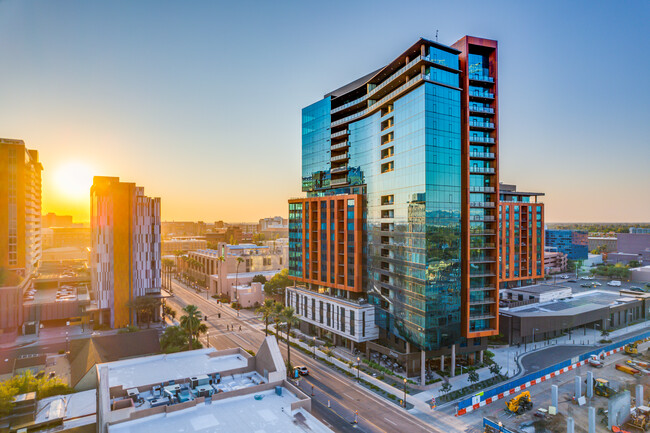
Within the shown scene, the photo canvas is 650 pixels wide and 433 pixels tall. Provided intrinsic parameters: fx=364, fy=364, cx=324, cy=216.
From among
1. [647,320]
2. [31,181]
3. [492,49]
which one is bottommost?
[647,320]

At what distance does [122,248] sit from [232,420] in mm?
82134

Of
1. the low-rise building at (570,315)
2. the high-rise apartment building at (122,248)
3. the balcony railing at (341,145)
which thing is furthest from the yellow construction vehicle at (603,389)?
the high-rise apartment building at (122,248)

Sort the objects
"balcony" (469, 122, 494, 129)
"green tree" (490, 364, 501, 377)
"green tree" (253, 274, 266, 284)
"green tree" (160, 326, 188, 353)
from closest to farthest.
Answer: "green tree" (490, 364, 501, 377) < "balcony" (469, 122, 494, 129) < "green tree" (160, 326, 188, 353) < "green tree" (253, 274, 266, 284)

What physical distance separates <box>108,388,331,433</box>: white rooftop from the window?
46.9 metres

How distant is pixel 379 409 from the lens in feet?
168

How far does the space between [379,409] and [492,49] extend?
63.1m

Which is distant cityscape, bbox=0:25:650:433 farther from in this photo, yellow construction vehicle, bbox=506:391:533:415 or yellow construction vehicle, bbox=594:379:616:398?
yellow construction vehicle, bbox=594:379:616:398

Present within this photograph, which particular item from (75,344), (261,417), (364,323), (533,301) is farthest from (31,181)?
(533,301)

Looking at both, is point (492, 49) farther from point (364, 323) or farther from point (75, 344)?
point (75, 344)

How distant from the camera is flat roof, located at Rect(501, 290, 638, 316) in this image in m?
83.8

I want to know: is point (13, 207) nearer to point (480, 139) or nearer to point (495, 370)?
point (480, 139)

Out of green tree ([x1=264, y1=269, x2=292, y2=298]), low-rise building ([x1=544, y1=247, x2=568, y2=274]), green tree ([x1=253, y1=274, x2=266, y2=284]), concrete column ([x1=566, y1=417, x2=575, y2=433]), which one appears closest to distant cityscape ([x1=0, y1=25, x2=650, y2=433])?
concrete column ([x1=566, y1=417, x2=575, y2=433])

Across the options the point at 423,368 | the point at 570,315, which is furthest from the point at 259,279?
the point at 570,315

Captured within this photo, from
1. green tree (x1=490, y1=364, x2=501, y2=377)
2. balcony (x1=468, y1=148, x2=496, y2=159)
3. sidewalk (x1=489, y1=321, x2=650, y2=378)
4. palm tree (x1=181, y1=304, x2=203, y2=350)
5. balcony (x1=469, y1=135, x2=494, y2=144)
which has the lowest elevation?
sidewalk (x1=489, y1=321, x2=650, y2=378)
